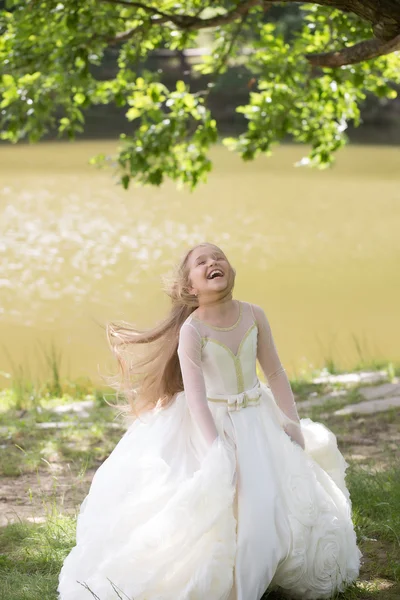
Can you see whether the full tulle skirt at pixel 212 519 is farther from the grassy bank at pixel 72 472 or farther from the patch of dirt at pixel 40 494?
the patch of dirt at pixel 40 494

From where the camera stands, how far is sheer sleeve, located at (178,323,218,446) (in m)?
2.96

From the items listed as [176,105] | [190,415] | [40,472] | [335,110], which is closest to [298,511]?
[190,415]

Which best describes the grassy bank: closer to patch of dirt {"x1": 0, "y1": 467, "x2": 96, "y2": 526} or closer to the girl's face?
patch of dirt {"x1": 0, "y1": 467, "x2": 96, "y2": 526}

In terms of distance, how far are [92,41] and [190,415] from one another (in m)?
4.25

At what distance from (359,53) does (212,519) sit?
2.63 m

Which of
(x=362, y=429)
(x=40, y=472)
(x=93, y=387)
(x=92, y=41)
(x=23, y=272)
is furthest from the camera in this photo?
(x=23, y=272)

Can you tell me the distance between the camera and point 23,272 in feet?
39.0

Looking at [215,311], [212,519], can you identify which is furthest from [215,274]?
[212,519]

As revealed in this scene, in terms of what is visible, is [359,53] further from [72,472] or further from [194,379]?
[72,472]

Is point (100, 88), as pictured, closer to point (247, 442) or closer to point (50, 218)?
point (247, 442)

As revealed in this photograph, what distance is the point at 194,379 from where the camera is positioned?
3031 mm

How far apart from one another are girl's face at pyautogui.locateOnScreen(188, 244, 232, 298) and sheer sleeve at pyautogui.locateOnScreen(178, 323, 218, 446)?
0.15m

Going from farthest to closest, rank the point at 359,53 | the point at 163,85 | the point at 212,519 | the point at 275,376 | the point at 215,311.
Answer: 1. the point at 163,85
2. the point at 359,53
3. the point at 275,376
4. the point at 215,311
5. the point at 212,519

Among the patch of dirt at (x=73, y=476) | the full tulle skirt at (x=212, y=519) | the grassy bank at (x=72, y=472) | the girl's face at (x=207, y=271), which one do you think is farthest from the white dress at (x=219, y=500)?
the patch of dirt at (x=73, y=476)
